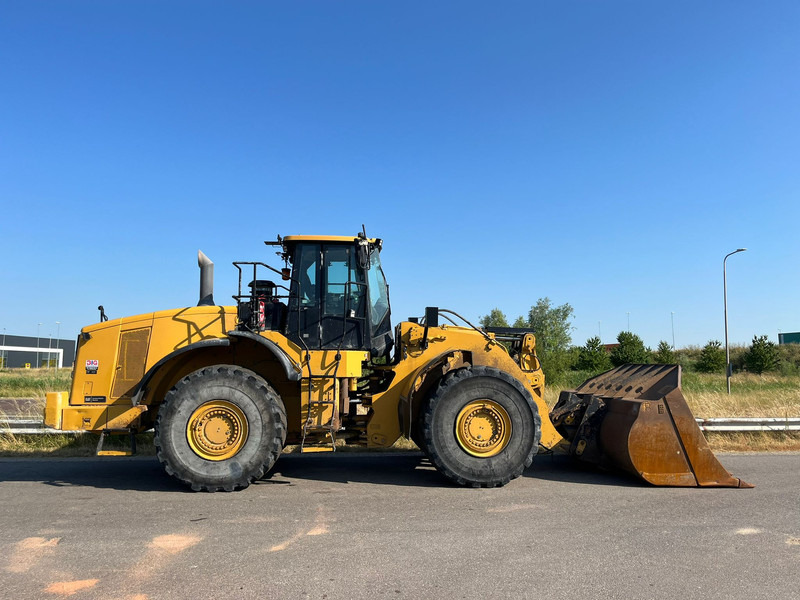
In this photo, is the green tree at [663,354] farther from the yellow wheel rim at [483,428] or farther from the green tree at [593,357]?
the yellow wheel rim at [483,428]

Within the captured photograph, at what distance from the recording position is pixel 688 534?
446 centimetres

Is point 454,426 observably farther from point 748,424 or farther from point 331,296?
point 748,424

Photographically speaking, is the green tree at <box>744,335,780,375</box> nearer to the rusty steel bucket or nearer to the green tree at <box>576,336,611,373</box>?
the green tree at <box>576,336,611,373</box>

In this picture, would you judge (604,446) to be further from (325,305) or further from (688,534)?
(325,305)

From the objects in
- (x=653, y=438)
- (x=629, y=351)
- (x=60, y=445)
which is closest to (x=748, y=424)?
(x=653, y=438)

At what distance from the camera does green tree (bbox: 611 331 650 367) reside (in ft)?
133

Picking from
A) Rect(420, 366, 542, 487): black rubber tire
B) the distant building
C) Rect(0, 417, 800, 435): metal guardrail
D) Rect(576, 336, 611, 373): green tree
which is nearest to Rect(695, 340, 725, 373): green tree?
Rect(576, 336, 611, 373): green tree

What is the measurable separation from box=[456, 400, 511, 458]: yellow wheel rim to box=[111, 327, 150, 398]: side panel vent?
3.71 m

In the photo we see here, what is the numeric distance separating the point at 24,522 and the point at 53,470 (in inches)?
104

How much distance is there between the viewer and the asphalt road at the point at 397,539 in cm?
347

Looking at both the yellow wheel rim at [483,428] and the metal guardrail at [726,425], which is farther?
the metal guardrail at [726,425]

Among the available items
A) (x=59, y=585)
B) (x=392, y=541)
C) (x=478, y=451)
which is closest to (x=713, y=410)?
(x=478, y=451)

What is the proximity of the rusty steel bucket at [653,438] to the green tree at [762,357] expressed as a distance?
41.9 metres

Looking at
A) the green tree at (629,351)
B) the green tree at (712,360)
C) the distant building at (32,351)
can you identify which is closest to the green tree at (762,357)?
the green tree at (712,360)
